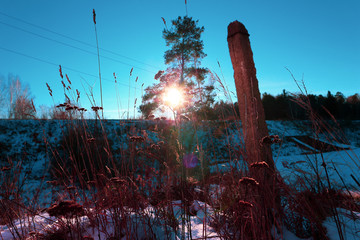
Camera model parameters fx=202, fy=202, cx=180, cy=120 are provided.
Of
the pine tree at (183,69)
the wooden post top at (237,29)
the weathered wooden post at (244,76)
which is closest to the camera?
the weathered wooden post at (244,76)

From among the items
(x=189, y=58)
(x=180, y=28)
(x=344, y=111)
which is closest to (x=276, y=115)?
(x=344, y=111)

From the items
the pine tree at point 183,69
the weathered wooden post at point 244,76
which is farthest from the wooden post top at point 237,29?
the pine tree at point 183,69

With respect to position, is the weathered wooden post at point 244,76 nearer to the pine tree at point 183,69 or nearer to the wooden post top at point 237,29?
the wooden post top at point 237,29

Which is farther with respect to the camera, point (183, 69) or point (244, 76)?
point (183, 69)

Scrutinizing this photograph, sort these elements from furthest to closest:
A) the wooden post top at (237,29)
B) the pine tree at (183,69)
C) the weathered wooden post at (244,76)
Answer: the pine tree at (183,69) < the wooden post top at (237,29) < the weathered wooden post at (244,76)

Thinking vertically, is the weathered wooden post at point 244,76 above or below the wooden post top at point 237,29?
below

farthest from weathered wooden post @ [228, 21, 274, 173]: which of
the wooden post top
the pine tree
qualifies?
the pine tree

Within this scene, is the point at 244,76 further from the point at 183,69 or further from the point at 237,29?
the point at 183,69

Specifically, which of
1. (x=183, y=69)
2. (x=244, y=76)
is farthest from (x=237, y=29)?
(x=183, y=69)

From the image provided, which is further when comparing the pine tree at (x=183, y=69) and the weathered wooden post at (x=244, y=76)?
the pine tree at (x=183, y=69)

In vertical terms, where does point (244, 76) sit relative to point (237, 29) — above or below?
below

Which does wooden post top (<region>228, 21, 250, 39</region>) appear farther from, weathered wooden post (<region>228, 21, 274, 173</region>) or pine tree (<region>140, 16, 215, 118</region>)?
pine tree (<region>140, 16, 215, 118</region>)

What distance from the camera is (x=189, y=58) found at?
40.5 ft

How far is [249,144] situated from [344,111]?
20.1m
